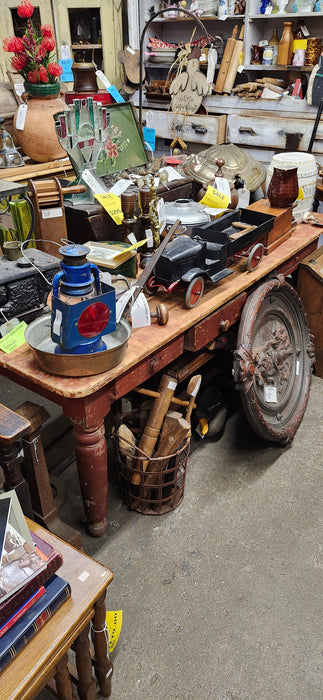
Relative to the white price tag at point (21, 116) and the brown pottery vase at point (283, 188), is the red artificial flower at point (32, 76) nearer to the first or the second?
the white price tag at point (21, 116)

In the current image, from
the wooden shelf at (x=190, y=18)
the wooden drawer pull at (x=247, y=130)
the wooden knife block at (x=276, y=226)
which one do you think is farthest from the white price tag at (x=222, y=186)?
the wooden shelf at (x=190, y=18)

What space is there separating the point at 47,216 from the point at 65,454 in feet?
3.63

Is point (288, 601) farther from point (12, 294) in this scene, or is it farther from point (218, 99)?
point (218, 99)

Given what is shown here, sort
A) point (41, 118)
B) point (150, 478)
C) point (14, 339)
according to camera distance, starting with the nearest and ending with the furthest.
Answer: point (14, 339)
point (150, 478)
point (41, 118)

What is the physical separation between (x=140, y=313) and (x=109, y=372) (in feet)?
1.02

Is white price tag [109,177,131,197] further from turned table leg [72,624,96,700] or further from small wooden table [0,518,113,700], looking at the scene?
turned table leg [72,624,96,700]

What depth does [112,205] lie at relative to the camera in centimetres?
206

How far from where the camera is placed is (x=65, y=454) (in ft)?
7.89

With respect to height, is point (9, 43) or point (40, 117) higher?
point (9, 43)

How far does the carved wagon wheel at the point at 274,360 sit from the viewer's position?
207 centimetres

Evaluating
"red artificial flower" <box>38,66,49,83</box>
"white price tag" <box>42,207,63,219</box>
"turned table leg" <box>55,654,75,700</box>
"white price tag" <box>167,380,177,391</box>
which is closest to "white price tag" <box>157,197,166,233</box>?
"white price tag" <box>42,207,63,219</box>

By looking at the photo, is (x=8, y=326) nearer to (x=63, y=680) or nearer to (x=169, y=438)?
(x=169, y=438)

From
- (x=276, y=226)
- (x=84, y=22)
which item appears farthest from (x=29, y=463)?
(x=84, y=22)

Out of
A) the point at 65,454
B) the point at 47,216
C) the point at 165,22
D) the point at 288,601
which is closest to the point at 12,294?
the point at 47,216
